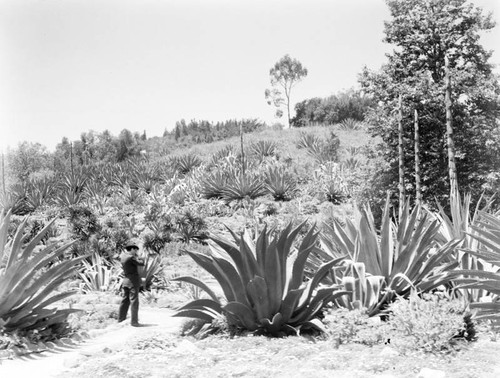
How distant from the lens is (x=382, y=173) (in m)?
21.9

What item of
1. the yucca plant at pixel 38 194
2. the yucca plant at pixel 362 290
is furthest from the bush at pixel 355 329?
the yucca plant at pixel 38 194

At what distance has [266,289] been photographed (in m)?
6.64

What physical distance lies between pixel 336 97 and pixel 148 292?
6043 centimetres

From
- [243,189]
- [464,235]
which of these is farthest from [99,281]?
[243,189]

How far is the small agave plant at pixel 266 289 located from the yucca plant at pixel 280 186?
18.2 m

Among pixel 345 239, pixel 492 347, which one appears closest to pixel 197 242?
pixel 345 239

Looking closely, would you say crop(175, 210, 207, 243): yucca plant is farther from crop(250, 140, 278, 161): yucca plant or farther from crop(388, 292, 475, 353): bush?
crop(250, 140, 278, 161): yucca plant

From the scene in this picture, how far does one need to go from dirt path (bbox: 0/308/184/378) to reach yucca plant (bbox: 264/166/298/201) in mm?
16749

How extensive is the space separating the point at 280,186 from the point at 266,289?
1864cm

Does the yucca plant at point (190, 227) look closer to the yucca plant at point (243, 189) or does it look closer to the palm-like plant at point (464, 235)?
the yucca plant at point (243, 189)

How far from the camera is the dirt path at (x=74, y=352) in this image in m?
5.93

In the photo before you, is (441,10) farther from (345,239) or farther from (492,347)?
(492,347)

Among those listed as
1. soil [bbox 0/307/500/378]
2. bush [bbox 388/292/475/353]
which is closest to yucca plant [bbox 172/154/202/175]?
soil [bbox 0/307/500/378]

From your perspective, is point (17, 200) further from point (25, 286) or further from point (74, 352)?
point (74, 352)
